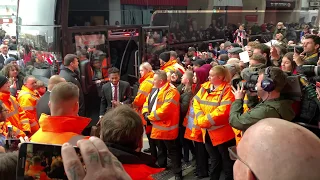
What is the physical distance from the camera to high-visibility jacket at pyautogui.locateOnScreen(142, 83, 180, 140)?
5797 mm

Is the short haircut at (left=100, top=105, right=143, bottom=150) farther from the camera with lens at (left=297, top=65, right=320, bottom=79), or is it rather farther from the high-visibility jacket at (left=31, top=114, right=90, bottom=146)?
the camera with lens at (left=297, top=65, right=320, bottom=79)

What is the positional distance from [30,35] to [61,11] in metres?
1.11

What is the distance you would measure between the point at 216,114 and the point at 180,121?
132 centimetres

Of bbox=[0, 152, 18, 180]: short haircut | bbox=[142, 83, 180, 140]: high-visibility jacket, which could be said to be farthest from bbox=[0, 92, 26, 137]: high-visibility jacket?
bbox=[0, 152, 18, 180]: short haircut

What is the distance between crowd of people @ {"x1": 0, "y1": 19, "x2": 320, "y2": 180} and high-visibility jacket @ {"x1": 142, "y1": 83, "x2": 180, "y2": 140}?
0.02 meters

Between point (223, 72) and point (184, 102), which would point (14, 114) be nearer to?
point (184, 102)

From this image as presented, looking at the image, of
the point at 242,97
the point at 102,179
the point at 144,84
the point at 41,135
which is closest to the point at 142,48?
the point at 144,84

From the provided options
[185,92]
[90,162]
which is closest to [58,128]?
[90,162]

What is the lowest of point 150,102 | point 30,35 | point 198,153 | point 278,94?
point 198,153

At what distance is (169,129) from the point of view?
5.89 metres

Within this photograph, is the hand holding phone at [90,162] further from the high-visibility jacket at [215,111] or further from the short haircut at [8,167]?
the high-visibility jacket at [215,111]

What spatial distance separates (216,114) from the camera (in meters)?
5.05

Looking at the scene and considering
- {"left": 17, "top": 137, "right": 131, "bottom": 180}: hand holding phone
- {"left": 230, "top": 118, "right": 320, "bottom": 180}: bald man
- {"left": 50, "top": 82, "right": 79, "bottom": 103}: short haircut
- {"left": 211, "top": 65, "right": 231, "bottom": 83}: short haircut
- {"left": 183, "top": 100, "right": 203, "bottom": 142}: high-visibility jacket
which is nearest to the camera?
{"left": 17, "top": 137, "right": 131, "bottom": 180}: hand holding phone

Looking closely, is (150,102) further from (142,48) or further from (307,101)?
(142,48)
